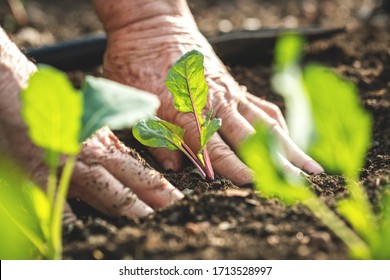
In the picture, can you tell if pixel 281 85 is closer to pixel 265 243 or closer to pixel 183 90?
pixel 265 243

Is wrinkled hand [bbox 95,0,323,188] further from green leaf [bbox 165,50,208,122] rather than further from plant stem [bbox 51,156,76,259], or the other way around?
plant stem [bbox 51,156,76,259]

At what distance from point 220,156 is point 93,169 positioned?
407 millimetres

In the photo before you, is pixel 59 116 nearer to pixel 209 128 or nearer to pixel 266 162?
pixel 266 162

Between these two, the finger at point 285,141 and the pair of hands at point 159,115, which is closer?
the pair of hands at point 159,115

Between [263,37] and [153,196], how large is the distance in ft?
4.80

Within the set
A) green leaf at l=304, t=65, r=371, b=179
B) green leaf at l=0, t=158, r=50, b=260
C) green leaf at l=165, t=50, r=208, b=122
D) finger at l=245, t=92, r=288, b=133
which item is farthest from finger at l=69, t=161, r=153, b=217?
finger at l=245, t=92, r=288, b=133

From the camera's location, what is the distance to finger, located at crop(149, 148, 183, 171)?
1595 mm

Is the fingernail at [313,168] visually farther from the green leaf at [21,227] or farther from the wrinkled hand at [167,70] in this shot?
the green leaf at [21,227]

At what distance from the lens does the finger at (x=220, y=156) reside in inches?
58.1

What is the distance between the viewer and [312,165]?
1565mm

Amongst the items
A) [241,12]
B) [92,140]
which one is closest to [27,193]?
Result: [92,140]

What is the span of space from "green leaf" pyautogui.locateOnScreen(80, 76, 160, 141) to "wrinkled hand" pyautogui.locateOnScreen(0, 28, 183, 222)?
0.98 feet

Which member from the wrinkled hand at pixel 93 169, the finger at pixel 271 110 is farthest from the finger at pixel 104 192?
the finger at pixel 271 110

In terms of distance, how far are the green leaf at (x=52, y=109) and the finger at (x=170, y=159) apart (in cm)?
71
